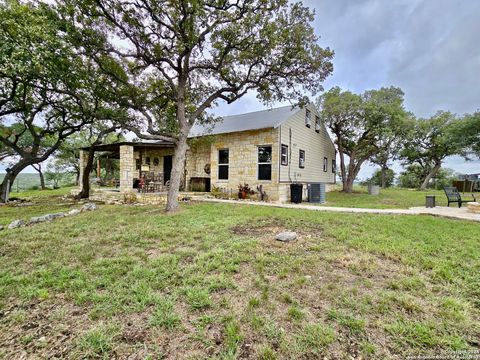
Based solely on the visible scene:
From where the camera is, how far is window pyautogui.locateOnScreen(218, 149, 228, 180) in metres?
11.9

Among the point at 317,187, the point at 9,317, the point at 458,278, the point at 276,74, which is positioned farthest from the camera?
the point at 317,187

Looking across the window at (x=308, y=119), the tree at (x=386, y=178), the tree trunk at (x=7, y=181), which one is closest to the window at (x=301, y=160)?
the window at (x=308, y=119)

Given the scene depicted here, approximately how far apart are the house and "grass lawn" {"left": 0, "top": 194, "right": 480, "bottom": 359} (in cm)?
609

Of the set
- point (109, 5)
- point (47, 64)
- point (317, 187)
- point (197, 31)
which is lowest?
point (317, 187)

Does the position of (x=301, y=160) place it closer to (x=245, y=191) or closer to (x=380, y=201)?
(x=245, y=191)

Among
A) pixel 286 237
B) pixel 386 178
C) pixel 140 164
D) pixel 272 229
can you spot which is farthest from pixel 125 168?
pixel 386 178

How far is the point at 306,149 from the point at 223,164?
5187 mm

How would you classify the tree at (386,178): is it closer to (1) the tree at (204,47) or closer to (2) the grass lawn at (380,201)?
(2) the grass lawn at (380,201)

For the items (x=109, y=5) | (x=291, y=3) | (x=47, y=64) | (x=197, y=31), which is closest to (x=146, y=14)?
(x=109, y=5)

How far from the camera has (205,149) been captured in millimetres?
13406

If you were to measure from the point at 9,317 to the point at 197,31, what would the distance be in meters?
7.25

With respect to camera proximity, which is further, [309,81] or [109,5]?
[309,81]

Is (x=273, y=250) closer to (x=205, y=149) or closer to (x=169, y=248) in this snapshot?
(x=169, y=248)

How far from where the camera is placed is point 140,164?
42.2 ft
